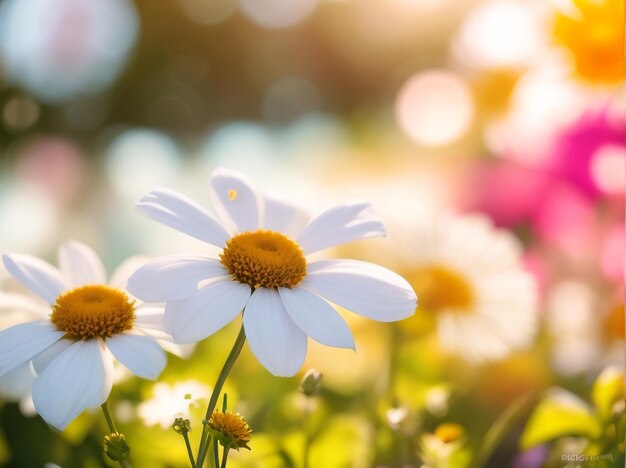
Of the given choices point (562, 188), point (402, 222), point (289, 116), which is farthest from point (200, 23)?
point (562, 188)

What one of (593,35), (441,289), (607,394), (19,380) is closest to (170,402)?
(19,380)

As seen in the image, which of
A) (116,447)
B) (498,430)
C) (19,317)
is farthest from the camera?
(498,430)

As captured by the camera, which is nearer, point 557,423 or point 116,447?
point 116,447

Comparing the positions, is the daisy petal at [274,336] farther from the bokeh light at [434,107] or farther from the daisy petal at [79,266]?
the bokeh light at [434,107]

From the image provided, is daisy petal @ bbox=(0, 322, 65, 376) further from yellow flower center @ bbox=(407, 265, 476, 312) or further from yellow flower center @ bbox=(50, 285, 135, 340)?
yellow flower center @ bbox=(407, 265, 476, 312)

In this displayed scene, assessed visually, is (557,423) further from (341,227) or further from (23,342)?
(23,342)
